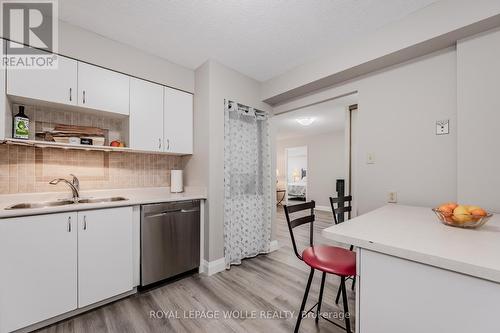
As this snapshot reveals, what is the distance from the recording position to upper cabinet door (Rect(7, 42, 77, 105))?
5.57 feet

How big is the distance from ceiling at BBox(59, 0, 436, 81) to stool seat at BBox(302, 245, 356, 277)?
1929 mm

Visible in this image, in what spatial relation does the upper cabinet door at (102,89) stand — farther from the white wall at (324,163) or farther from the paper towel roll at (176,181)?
the white wall at (324,163)

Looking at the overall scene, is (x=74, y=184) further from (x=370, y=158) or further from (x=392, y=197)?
(x=392, y=197)

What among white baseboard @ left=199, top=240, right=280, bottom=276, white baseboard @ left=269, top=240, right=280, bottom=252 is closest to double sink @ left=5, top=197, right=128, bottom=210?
white baseboard @ left=199, top=240, right=280, bottom=276

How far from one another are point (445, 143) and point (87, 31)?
3.43m

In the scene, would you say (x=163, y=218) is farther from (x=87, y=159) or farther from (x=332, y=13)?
(x=332, y=13)

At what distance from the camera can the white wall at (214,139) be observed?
8.18 feet

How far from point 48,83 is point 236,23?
173 centimetres

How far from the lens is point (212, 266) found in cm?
245

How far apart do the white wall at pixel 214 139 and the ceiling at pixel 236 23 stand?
0.82 feet

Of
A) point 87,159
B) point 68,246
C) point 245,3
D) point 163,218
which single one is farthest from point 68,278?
point 245,3

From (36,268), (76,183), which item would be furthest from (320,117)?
(36,268)

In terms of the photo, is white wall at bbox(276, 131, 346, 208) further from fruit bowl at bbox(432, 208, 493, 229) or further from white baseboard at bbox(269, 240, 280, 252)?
fruit bowl at bbox(432, 208, 493, 229)

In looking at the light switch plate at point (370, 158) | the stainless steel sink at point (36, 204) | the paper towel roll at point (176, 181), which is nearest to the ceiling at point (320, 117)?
the light switch plate at point (370, 158)
